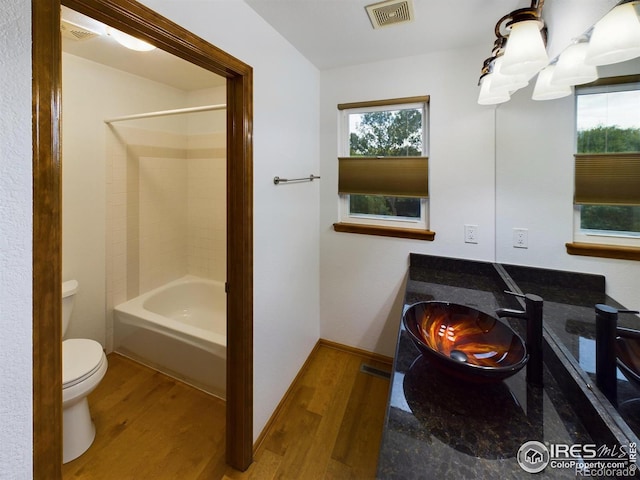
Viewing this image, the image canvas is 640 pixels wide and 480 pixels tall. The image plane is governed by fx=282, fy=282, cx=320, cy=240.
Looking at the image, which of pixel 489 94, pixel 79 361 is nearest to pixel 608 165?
pixel 489 94

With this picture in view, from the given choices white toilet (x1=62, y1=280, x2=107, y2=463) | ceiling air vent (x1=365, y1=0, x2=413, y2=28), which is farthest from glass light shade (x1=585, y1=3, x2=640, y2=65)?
white toilet (x1=62, y1=280, x2=107, y2=463)

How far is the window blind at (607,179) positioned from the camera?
82 cm

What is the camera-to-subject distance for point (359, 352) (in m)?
2.44

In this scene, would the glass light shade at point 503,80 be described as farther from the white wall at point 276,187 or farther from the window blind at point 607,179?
the white wall at point 276,187

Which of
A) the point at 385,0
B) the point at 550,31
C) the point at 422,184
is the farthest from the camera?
the point at 422,184

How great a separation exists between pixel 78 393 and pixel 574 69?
8.75 feet

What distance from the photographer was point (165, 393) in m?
2.06

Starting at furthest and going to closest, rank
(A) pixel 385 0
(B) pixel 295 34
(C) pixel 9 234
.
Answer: (B) pixel 295 34 < (A) pixel 385 0 < (C) pixel 9 234

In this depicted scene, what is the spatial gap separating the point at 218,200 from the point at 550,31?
260cm

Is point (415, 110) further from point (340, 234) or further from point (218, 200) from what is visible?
point (218, 200)

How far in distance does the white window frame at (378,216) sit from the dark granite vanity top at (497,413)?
3.37ft

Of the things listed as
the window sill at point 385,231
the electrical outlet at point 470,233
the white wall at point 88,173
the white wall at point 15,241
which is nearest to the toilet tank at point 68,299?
the white wall at point 88,173

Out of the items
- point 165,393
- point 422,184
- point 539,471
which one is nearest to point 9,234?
point 539,471
